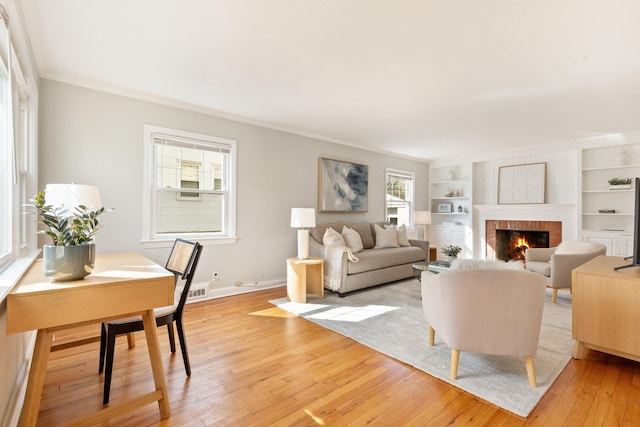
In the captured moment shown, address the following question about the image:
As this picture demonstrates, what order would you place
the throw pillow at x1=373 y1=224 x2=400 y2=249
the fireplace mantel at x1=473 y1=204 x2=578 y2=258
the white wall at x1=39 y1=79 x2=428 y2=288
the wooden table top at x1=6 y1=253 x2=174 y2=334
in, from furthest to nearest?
the fireplace mantel at x1=473 y1=204 x2=578 y2=258
the throw pillow at x1=373 y1=224 x2=400 y2=249
the white wall at x1=39 y1=79 x2=428 y2=288
the wooden table top at x1=6 y1=253 x2=174 y2=334

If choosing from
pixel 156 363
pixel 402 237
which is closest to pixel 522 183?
pixel 402 237

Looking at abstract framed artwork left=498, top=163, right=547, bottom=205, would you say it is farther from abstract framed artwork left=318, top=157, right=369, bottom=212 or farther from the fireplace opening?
abstract framed artwork left=318, top=157, right=369, bottom=212

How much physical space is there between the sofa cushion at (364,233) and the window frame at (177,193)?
6.51 ft

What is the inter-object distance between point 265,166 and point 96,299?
124 inches

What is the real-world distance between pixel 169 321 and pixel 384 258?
312cm

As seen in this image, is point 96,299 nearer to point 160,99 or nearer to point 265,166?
point 160,99

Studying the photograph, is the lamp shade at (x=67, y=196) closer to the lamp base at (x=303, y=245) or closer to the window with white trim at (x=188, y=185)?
the window with white trim at (x=188, y=185)

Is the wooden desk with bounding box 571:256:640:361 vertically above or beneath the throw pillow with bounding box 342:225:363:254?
A: beneath

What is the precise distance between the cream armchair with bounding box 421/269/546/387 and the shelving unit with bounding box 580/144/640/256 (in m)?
4.29

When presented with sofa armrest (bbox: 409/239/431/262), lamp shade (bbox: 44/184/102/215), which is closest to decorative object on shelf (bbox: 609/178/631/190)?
sofa armrest (bbox: 409/239/431/262)

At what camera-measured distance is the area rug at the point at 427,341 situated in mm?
1899

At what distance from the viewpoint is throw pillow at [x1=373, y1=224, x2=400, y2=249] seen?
504 centimetres

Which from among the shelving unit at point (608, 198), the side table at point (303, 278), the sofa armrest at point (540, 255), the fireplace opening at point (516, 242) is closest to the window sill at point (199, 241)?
the side table at point (303, 278)

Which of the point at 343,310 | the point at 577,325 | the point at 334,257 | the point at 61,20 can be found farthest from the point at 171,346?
the point at 577,325
